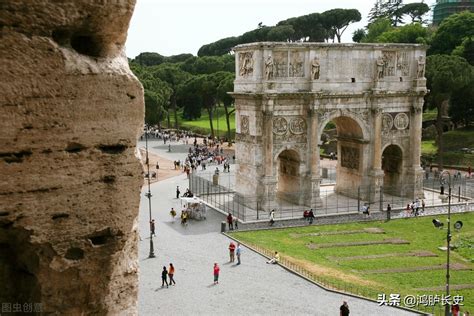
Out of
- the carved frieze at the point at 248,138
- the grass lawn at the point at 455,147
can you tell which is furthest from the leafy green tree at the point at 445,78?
the carved frieze at the point at 248,138

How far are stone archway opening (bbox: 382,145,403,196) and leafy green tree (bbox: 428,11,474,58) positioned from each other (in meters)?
30.9

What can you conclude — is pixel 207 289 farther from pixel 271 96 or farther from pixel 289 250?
pixel 271 96

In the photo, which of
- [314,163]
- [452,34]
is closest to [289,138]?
[314,163]

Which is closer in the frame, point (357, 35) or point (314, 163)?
point (314, 163)

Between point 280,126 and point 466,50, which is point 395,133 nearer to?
point 280,126

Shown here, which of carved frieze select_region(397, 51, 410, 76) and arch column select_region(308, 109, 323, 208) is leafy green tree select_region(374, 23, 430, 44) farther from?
arch column select_region(308, 109, 323, 208)

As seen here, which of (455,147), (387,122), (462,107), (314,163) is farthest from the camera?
(462,107)

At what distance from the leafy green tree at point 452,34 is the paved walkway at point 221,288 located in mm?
47801

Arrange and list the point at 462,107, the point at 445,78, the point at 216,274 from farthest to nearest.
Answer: the point at 462,107 → the point at 445,78 → the point at 216,274

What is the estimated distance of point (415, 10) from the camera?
10631 cm

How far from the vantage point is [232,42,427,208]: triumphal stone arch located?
35.2 metres

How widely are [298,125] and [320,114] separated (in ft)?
5.08

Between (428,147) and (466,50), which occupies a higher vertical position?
(466,50)

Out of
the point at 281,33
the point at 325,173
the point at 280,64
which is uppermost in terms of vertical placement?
the point at 281,33
